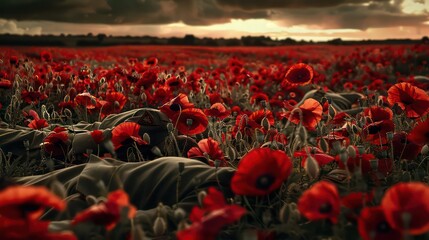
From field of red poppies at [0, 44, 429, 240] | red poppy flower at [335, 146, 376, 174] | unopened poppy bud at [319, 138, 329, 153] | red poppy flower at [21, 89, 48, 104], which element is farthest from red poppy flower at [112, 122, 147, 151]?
red poppy flower at [21, 89, 48, 104]

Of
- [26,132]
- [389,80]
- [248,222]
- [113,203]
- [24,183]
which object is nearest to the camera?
[113,203]

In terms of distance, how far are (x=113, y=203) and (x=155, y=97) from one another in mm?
2936

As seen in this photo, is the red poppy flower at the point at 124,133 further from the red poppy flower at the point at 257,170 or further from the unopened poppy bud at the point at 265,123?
the red poppy flower at the point at 257,170

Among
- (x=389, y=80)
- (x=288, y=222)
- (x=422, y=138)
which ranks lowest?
(x=389, y=80)

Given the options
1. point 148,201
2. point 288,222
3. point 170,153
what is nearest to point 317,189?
point 288,222

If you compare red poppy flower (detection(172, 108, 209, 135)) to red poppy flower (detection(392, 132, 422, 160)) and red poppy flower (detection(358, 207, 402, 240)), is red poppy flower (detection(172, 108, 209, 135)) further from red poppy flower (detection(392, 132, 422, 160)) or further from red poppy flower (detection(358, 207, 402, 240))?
red poppy flower (detection(358, 207, 402, 240))

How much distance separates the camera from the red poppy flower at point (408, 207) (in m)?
1.27

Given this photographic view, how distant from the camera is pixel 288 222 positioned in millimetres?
1748

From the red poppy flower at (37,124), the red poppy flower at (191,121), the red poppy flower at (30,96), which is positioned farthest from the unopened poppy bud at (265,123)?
the red poppy flower at (30,96)

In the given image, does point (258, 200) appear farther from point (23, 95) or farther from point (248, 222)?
point (23, 95)

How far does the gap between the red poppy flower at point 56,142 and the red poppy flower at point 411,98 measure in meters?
1.80

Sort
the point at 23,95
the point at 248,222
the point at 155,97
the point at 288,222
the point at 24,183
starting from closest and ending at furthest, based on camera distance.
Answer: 1. the point at 288,222
2. the point at 248,222
3. the point at 24,183
4. the point at 155,97
5. the point at 23,95

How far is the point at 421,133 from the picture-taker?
7.34 feet

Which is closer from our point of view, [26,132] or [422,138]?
[422,138]
